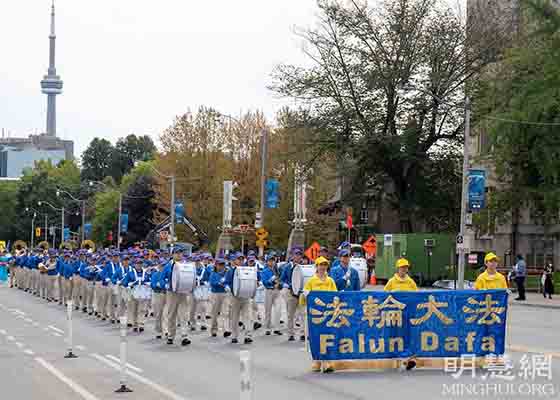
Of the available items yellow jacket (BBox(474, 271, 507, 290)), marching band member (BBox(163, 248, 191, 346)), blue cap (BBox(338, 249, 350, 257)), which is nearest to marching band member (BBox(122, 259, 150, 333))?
marching band member (BBox(163, 248, 191, 346))

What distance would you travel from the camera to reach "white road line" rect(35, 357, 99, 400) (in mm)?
14469

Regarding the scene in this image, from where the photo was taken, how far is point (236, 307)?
23156 millimetres

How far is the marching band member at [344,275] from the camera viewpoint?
19156mm

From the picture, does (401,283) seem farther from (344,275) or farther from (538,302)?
(538,302)

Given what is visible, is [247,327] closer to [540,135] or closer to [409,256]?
[540,135]

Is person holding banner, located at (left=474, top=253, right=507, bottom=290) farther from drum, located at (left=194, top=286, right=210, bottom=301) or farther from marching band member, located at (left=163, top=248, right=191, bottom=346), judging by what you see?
drum, located at (left=194, top=286, right=210, bottom=301)

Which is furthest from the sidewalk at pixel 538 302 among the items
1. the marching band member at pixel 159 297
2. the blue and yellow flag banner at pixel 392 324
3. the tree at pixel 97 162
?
the tree at pixel 97 162

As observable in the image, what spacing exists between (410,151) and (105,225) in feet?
206

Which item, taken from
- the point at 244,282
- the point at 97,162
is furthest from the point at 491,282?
the point at 97,162

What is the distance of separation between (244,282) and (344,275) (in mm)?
4138

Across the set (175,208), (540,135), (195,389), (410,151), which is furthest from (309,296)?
(175,208)

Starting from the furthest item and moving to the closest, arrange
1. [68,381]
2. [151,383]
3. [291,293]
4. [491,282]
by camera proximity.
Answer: [291,293]
[491,282]
[68,381]
[151,383]

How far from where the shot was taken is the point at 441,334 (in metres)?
16.6

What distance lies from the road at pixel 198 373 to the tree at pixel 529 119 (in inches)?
921
